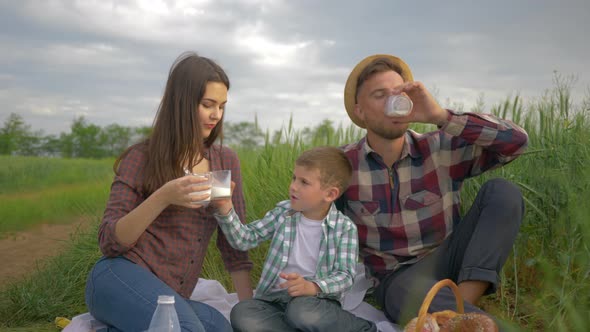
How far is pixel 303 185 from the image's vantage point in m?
2.57

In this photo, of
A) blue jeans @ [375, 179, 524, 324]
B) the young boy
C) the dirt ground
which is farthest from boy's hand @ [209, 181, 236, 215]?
the dirt ground

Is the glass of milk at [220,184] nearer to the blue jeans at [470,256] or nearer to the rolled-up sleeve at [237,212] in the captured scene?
the rolled-up sleeve at [237,212]

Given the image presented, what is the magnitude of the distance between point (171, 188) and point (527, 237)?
2330mm

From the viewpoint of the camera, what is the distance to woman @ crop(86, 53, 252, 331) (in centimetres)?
223

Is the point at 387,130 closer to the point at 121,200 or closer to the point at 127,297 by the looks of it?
the point at 121,200

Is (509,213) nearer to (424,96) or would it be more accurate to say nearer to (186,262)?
(424,96)

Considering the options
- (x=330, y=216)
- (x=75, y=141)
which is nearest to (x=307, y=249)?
(x=330, y=216)

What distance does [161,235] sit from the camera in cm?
245

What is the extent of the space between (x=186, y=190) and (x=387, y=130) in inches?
46.8

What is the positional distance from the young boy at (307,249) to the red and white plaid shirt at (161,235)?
0.44 ft

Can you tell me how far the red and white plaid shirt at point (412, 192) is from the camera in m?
2.90

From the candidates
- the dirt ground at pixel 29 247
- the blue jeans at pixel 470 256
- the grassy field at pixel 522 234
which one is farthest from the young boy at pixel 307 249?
the dirt ground at pixel 29 247

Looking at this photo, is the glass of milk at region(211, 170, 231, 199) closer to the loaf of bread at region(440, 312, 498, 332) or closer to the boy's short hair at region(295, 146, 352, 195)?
the boy's short hair at region(295, 146, 352, 195)

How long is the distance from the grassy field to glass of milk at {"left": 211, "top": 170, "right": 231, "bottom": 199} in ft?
4.75
